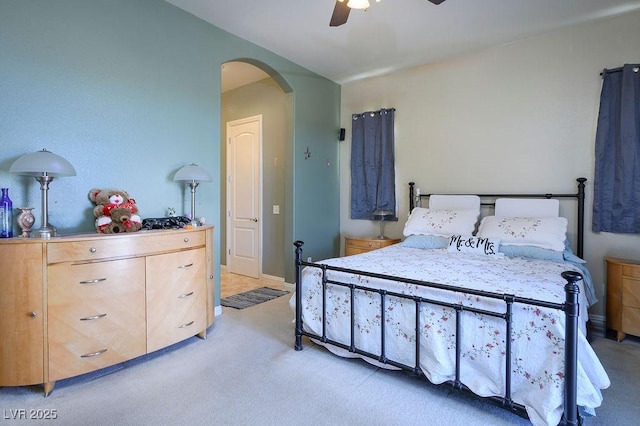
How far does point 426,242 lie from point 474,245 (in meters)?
0.50

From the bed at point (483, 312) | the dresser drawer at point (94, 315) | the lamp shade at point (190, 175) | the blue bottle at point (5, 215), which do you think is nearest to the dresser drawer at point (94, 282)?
the dresser drawer at point (94, 315)

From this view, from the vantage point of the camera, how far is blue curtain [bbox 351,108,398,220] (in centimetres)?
448

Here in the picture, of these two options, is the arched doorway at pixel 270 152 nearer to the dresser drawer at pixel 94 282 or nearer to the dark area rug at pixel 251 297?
the dark area rug at pixel 251 297

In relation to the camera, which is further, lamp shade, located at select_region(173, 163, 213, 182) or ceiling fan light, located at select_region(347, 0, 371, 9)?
lamp shade, located at select_region(173, 163, 213, 182)

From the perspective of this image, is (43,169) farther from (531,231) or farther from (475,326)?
(531,231)

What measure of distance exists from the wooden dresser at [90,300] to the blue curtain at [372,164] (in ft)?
8.61

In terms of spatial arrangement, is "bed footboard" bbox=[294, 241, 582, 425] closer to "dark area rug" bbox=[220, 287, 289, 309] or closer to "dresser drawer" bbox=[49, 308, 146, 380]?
"dresser drawer" bbox=[49, 308, 146, 380]

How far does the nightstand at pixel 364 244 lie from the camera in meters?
4.29

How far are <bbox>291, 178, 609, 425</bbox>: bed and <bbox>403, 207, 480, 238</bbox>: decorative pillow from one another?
120mm

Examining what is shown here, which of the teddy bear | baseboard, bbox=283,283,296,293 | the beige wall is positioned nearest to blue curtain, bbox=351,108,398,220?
the beige wall

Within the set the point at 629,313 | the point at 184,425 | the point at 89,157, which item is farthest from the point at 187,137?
the point at 629,313

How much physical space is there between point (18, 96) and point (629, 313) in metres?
4.76

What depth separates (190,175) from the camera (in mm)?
2893

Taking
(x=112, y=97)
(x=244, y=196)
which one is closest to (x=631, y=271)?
(x=112, y=97)
